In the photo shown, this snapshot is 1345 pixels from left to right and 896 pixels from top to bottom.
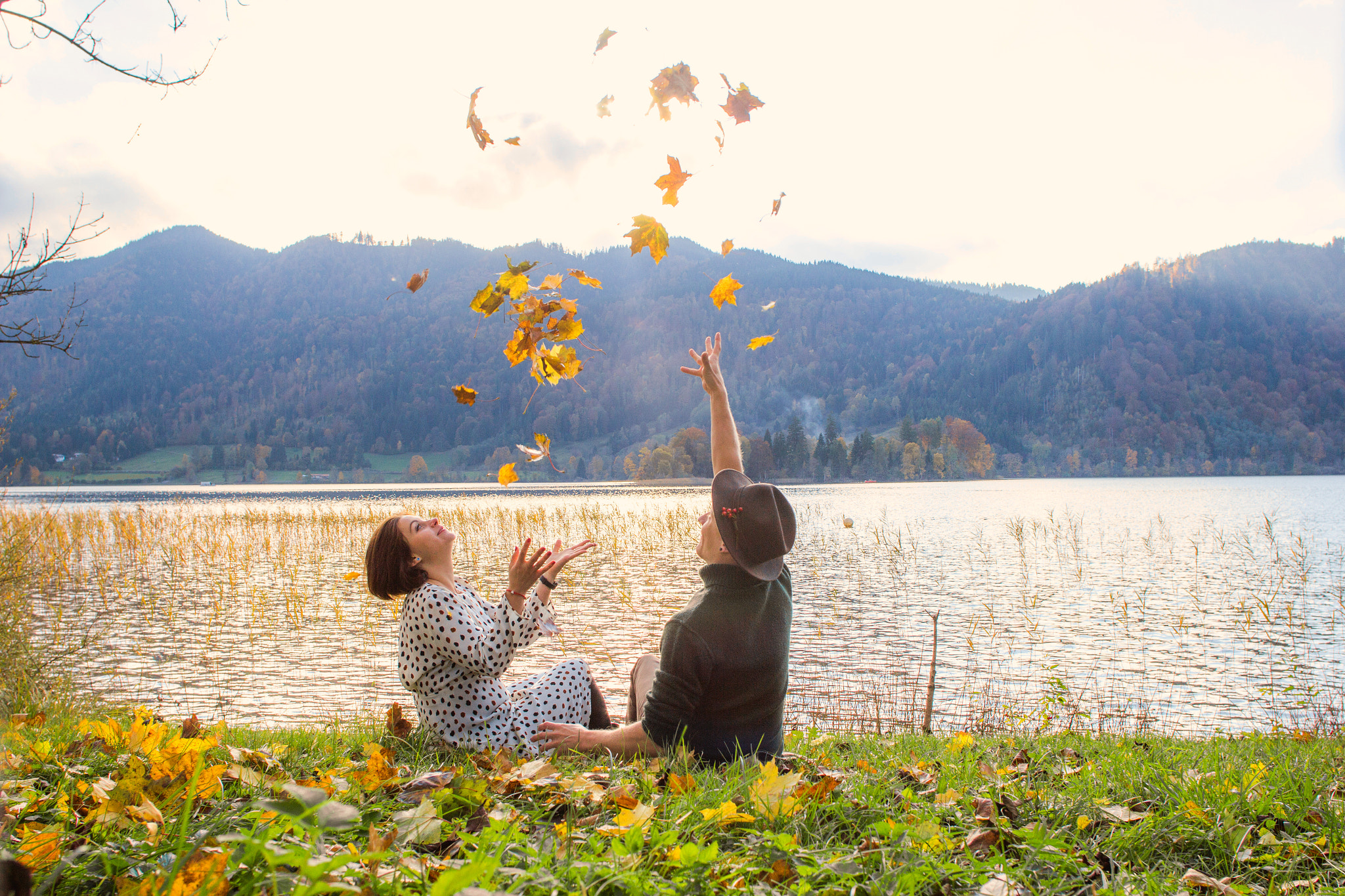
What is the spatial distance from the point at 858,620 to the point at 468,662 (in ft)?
37.9

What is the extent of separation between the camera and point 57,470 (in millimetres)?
150875

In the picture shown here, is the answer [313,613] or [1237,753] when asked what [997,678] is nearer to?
[1237,753]

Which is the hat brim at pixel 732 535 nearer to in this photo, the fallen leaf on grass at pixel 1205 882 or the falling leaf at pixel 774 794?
the falling leaf at pixel 774 794

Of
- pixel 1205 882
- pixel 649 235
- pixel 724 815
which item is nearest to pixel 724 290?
pixel 649 235

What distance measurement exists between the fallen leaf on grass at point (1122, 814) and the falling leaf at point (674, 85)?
3.16 m

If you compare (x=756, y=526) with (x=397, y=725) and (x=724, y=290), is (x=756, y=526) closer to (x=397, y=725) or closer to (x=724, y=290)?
(x=724, y=290)

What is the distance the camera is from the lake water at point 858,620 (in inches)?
346

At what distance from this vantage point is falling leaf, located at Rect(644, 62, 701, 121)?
2975mm

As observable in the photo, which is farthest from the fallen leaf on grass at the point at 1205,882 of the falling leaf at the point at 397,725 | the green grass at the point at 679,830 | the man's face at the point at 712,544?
the falling leaf at the point at 397,725

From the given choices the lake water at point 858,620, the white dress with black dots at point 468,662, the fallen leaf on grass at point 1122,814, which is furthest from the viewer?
the lake water at point 858,620

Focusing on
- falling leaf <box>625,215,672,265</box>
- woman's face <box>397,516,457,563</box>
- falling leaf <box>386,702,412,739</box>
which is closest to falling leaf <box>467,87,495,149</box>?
falling leaf <box>625,215,672,265</box>

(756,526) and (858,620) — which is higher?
(756,526)

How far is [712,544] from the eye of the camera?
3.58 metres

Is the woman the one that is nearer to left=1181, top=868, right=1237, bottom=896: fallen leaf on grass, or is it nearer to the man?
the man
